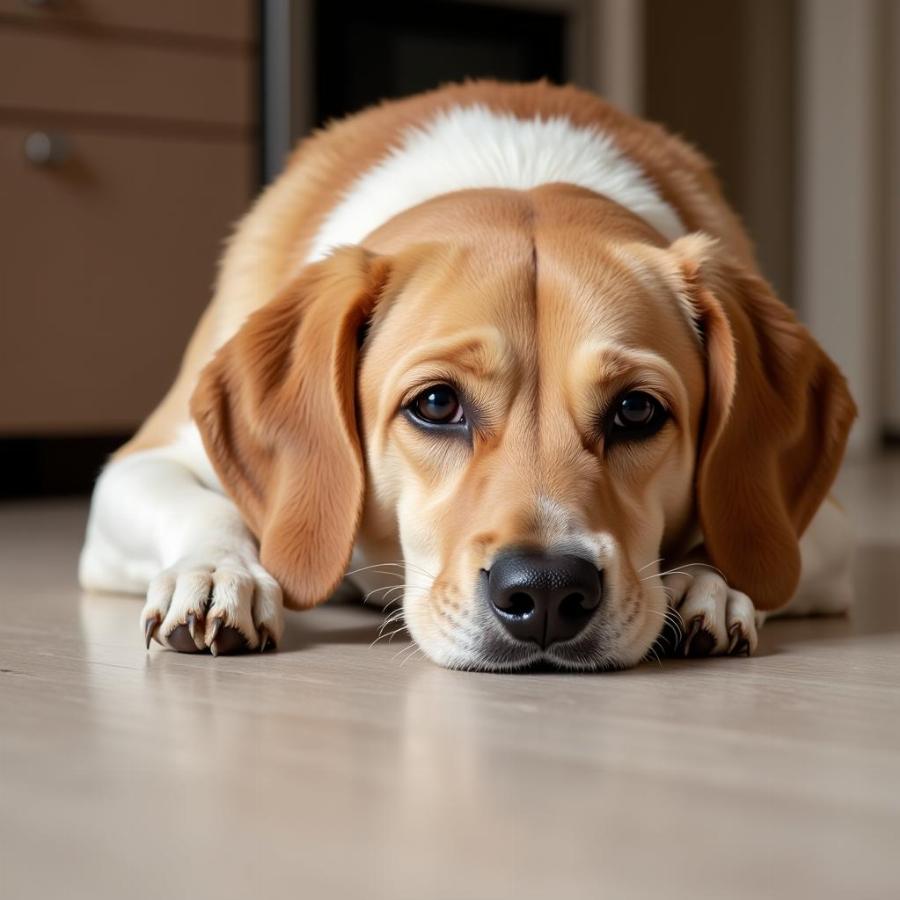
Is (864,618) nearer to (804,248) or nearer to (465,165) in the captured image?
(465,165)

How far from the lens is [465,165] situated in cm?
232

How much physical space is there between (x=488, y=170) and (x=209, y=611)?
88cm

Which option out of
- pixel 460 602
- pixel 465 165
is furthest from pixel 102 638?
pixel 465 165

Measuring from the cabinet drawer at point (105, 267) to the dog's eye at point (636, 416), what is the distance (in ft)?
8.87

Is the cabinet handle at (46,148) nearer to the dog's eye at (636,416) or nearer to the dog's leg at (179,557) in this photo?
the dog's leg at (179,557)

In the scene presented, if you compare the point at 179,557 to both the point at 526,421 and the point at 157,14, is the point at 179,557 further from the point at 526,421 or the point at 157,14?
the point at 157,14

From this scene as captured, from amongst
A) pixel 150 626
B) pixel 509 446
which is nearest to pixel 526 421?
pixel 509 446

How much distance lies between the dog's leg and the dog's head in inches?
2.9

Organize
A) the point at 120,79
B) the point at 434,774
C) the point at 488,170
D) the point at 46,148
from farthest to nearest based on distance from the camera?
the point at 120,79 < the point at 46,148 < the point at 488,170 < the point at 434,774

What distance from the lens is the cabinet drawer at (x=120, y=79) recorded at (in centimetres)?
404

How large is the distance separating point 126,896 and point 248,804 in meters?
0.21

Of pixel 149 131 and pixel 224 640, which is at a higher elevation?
pixel 149 131

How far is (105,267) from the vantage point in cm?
426

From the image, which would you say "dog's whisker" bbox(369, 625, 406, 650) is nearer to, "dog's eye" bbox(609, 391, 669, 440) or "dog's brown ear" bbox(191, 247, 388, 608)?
"dog's brown ear" bbox(191, 247, 388, 608)
